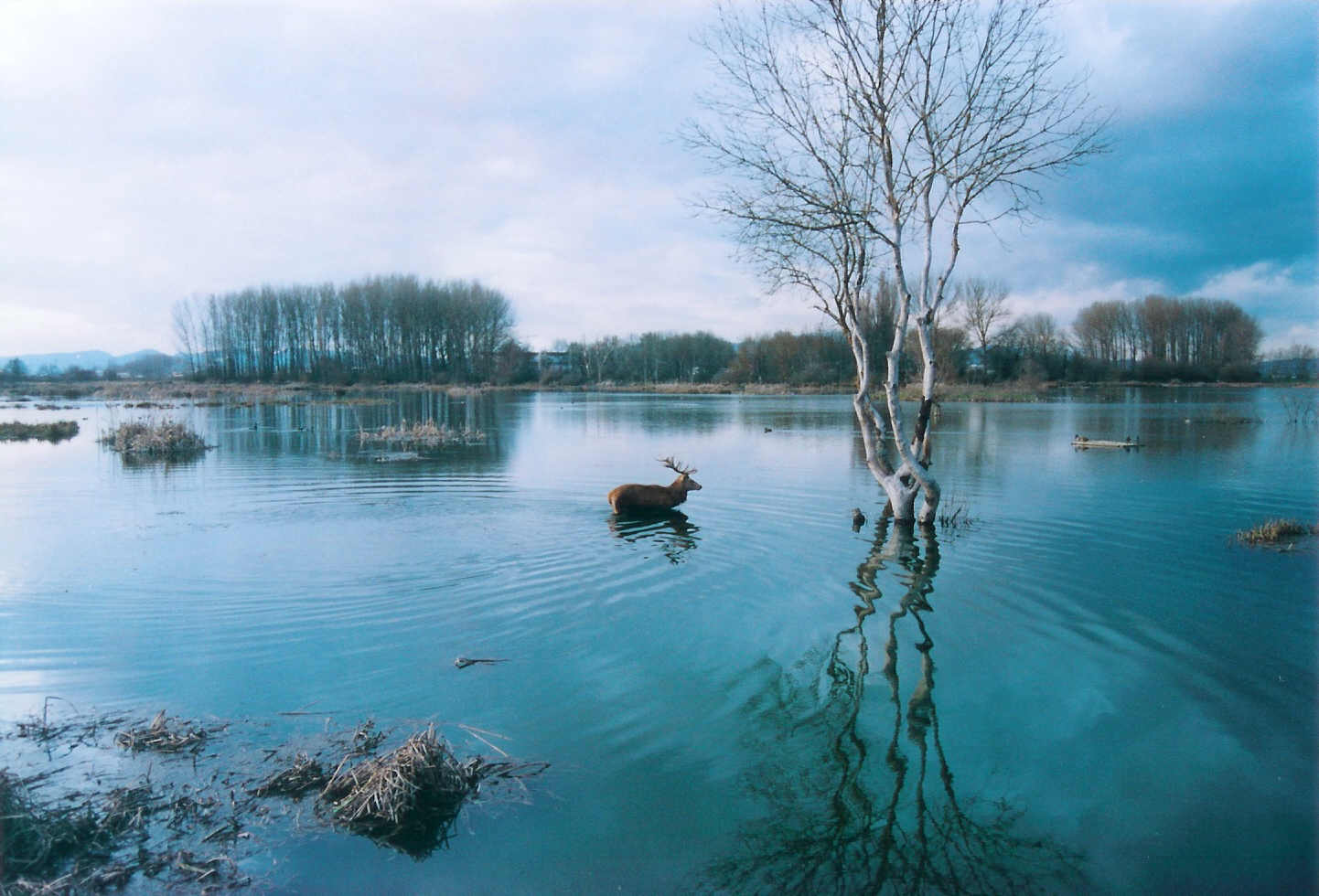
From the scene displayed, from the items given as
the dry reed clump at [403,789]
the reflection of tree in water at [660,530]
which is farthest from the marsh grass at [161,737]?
the reflection of tree in water at [660,530]

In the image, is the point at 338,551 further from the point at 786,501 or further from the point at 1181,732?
the point at 1181,732

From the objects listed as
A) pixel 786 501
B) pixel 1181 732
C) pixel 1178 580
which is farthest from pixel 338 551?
pixel 1178 580

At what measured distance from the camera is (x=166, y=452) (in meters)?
24.5

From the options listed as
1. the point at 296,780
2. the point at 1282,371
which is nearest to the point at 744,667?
the point at 296,780

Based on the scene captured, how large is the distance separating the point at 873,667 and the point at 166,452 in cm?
2467

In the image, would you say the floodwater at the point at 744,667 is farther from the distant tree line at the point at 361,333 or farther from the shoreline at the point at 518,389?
the distant tree line at the point at 361,333

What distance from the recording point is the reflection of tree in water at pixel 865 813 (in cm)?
438

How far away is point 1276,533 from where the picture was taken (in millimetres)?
12523

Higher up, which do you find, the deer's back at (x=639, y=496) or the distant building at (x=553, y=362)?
the distant building at (x=553, y=362)

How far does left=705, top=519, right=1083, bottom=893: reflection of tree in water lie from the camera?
14.4 ft

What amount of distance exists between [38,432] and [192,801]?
35939mm

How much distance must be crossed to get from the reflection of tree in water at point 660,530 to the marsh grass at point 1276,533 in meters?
8.81

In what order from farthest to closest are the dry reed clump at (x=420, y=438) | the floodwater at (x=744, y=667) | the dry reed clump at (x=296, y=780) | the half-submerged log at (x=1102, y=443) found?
the dry reed clump at (x=420, y=438) → the half-submerged log at (x=1102, y=443) → the dry reed clump at (x=296, y=780) → the floodwater at (x=744, y=667)

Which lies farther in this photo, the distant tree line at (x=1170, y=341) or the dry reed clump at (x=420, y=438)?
the distant tree line at (x=1170, y=341)
